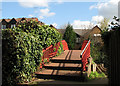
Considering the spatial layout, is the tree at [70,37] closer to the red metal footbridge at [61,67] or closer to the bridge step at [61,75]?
the red metal footbridge at [61,67]

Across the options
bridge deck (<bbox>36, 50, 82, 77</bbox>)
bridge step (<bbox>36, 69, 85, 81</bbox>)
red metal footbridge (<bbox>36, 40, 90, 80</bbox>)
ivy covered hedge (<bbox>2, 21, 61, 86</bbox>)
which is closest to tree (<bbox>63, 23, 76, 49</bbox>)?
red metal footbridge (<bbox>36, 40, 90, 80</bbox>)

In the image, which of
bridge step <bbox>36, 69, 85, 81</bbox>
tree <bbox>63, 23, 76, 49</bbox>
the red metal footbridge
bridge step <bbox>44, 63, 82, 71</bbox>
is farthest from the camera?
tree <bbox>63, 23, 76, 49</bbox>

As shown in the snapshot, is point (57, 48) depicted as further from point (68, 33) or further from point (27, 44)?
point (68, 33)

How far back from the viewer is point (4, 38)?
6.28 metres

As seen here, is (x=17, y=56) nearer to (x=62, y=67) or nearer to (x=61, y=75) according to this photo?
(x=61, y=75)

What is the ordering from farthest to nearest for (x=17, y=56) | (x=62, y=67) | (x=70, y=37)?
(x=70, y=37)
(x=62, y=67)
(x=17, y=56)

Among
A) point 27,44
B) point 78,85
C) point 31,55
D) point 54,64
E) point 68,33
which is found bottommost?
point 78,85

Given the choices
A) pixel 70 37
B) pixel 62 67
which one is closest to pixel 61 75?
pixel 62 67

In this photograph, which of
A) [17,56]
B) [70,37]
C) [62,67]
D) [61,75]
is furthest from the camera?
[70,37]

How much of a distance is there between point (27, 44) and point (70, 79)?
8.13ft

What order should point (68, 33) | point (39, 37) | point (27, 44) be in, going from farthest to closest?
point (68, 33) → point (39, 37) → point (27, 44)

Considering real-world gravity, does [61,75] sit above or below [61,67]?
below

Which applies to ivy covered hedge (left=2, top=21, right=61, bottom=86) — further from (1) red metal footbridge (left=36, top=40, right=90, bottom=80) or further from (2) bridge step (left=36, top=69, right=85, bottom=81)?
(1) red metal footbridge (left=36, top=40, right=90, bottom=80)

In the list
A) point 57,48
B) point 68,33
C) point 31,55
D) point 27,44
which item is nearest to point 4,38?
point 27,44
